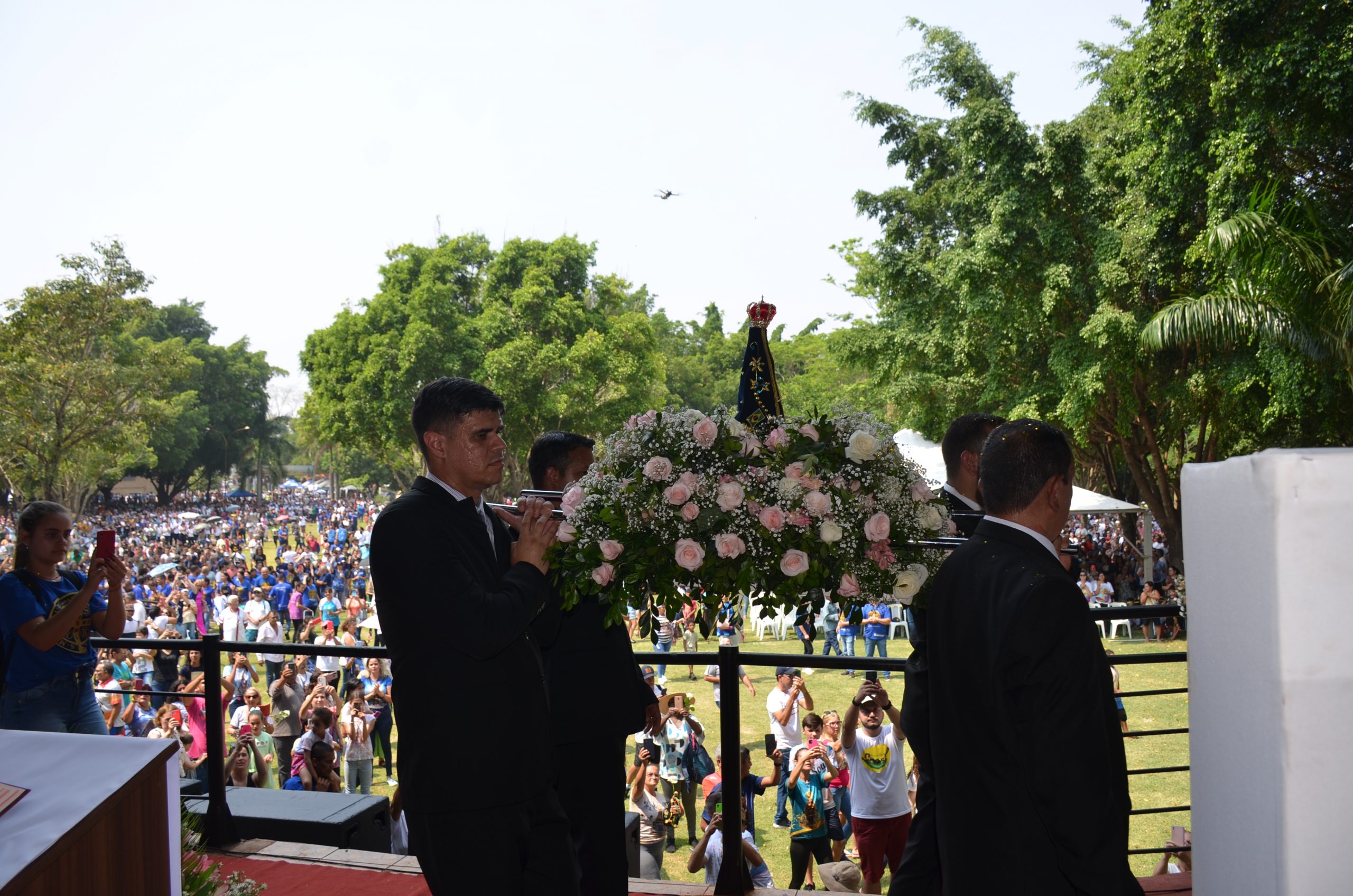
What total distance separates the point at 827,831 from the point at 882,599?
4.33 meters

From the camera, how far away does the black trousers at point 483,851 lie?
244 cm

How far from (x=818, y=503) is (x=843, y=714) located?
417 inches

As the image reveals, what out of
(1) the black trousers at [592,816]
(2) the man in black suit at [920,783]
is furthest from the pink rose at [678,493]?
(1) the black trousers at [592,816]

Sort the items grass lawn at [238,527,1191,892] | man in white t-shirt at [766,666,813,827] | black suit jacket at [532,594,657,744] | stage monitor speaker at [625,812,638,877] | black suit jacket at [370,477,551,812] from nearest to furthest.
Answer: black suit jacket at [370,477,551,812], black suit jacket at [532,594,657,744], stage monitor speaker at [625,812,638,877], grass lawn at [238,527,1191,892], man in white t-shirt at [766,666,813,827]

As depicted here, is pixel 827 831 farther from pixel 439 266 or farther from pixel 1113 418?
pixel 439 266

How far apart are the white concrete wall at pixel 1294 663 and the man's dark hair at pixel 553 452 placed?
2.41 m

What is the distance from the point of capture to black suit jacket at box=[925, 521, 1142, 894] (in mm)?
1924

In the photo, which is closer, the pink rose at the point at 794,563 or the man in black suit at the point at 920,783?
the pink rose at the point at 794,563

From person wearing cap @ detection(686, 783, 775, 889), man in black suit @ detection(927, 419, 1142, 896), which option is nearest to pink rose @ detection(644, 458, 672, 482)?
man in black suit @ detection(927, 419, 1142, 896)

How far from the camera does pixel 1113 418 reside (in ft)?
62.7

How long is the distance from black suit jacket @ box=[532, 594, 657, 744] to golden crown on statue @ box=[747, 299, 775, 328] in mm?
1149

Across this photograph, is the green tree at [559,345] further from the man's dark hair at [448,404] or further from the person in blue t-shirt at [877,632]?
the man's dark hair at [448,404]

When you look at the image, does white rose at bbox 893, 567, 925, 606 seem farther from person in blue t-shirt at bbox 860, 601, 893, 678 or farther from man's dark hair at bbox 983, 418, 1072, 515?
person in blue t-shirt at bbox 860, 601, 893, 678

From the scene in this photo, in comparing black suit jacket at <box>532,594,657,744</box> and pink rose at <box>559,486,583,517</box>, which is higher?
pink rose at <box>559,486,583,517</box>
